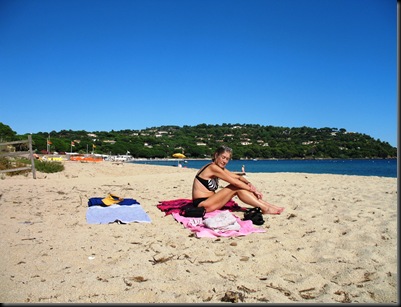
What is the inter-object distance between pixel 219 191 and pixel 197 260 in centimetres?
213

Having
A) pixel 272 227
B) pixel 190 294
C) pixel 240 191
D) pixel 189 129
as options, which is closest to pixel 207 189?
pixel 240 191

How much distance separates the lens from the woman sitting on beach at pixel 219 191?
5.13 metres

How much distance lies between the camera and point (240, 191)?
206 inches

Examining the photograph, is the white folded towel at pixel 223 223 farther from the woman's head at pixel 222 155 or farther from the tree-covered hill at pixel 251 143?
the tree-covered hill at pixel 251 143

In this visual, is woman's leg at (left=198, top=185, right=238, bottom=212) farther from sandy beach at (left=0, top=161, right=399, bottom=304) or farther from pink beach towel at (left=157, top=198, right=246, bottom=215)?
sandy beach at (left=0, top=161, right=399, bottom=304)

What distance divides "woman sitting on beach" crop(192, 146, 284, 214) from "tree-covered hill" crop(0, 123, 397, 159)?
78.7m

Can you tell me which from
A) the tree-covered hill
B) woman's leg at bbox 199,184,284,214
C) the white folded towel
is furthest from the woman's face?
the tree-covered hill

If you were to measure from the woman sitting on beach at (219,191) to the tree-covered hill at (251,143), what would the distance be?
258 feet

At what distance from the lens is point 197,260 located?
10.4ft

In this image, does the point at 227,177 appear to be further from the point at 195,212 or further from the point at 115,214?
the point at 115,214

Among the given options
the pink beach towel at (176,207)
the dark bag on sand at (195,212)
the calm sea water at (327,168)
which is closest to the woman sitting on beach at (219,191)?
the dark bag on sand at (195,212)

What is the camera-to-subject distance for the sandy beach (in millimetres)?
2453

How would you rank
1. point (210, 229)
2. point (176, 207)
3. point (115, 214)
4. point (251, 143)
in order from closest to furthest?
→ point (210, 229), point (115, 214), point (176, 207), point (251, 143)

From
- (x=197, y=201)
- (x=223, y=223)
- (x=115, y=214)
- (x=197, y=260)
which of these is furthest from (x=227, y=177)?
(x=197, y=260)
